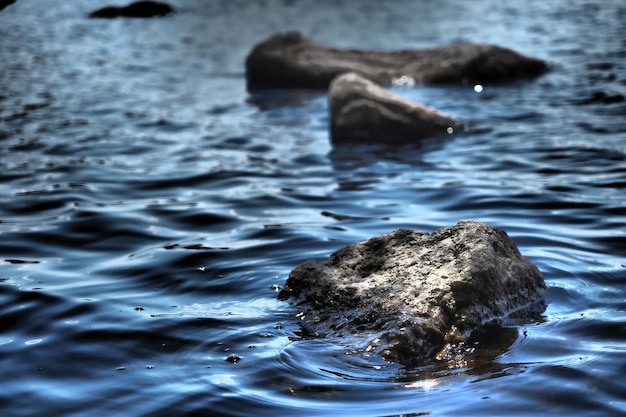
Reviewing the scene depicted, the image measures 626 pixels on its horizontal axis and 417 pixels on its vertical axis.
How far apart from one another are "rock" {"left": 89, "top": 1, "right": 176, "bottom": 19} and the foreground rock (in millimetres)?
21642

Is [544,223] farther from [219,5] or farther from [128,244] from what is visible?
[219,5]

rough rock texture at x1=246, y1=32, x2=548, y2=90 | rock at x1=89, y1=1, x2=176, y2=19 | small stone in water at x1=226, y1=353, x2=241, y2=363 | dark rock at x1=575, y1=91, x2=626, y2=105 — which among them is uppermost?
rock at x1=89, y1=1, x2=176, y2=19

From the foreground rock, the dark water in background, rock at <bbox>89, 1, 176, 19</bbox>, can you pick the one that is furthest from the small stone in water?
rock at <bbox>89, 1, 176, 19</bbox>

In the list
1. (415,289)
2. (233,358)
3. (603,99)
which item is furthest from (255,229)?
(603,99)

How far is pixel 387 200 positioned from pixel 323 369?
3.15 m

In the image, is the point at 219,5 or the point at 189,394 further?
the point at 219,5

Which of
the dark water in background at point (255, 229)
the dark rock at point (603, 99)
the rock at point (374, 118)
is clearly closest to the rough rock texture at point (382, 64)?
the dark water in background at point (255, 229)

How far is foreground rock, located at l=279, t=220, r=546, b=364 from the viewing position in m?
3.67

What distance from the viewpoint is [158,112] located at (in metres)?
10.8

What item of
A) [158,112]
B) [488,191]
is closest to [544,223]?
[488,191]

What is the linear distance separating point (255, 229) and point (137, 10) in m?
21.2

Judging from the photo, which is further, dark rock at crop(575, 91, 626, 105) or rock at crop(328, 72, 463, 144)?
dark rock at crop(575, 91, 626, 105)

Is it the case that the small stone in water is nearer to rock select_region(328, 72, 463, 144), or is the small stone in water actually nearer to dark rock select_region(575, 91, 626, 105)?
rock select_region(328, 72, 463, 144)

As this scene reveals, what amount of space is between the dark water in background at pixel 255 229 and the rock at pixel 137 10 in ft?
35.8
